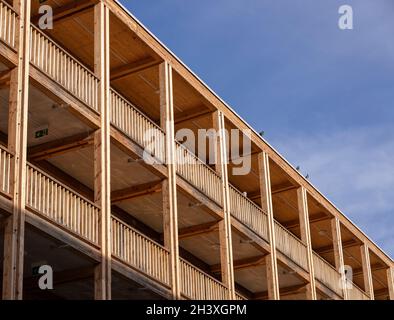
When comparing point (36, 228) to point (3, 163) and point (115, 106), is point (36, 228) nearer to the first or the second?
point (3, 163)

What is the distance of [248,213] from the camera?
34312 mm

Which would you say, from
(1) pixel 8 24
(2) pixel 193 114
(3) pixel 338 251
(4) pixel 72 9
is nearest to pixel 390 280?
(3) pixel 338 251

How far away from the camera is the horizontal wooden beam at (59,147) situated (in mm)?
26469

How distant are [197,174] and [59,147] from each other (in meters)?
5.68

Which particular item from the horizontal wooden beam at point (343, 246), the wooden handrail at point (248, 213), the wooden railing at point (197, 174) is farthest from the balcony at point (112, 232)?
the horizontal wooden beam at point (343, 246)

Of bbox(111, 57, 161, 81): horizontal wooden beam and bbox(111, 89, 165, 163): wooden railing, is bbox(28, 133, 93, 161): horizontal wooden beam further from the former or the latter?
bbox(111, 57, 161, 81): horizontal wooden beam

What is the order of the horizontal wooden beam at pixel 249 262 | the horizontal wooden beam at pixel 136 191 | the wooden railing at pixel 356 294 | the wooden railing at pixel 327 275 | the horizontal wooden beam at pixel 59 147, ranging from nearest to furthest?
1. the horizontal wooden beam at pixel 59 147
2. the horizontal wooden beam at pixel 136 191
3. the horizontal wooden beam at pixel 249 262
4. the wooden railing at pixel 327 275
5. the wooden railing at pixel 356 294

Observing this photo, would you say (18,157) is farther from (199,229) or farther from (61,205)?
(199,229)

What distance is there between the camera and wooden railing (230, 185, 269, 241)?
33594 millimetres

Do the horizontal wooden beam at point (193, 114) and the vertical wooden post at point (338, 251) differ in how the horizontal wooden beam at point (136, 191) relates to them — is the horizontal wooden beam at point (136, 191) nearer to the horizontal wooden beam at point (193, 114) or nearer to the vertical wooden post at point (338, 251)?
the horizontal wooden beam at point (193, 114)

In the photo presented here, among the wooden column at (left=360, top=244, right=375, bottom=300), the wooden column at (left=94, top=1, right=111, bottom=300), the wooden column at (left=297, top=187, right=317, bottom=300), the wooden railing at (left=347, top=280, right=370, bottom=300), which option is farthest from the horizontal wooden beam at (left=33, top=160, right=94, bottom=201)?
the wooden column at (left=360, top=244, right=375, bottom=300)

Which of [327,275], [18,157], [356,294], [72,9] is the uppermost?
[72,9]

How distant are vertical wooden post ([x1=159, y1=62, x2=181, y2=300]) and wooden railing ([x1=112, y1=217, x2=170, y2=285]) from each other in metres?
0.29

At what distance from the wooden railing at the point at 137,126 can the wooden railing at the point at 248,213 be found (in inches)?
193
